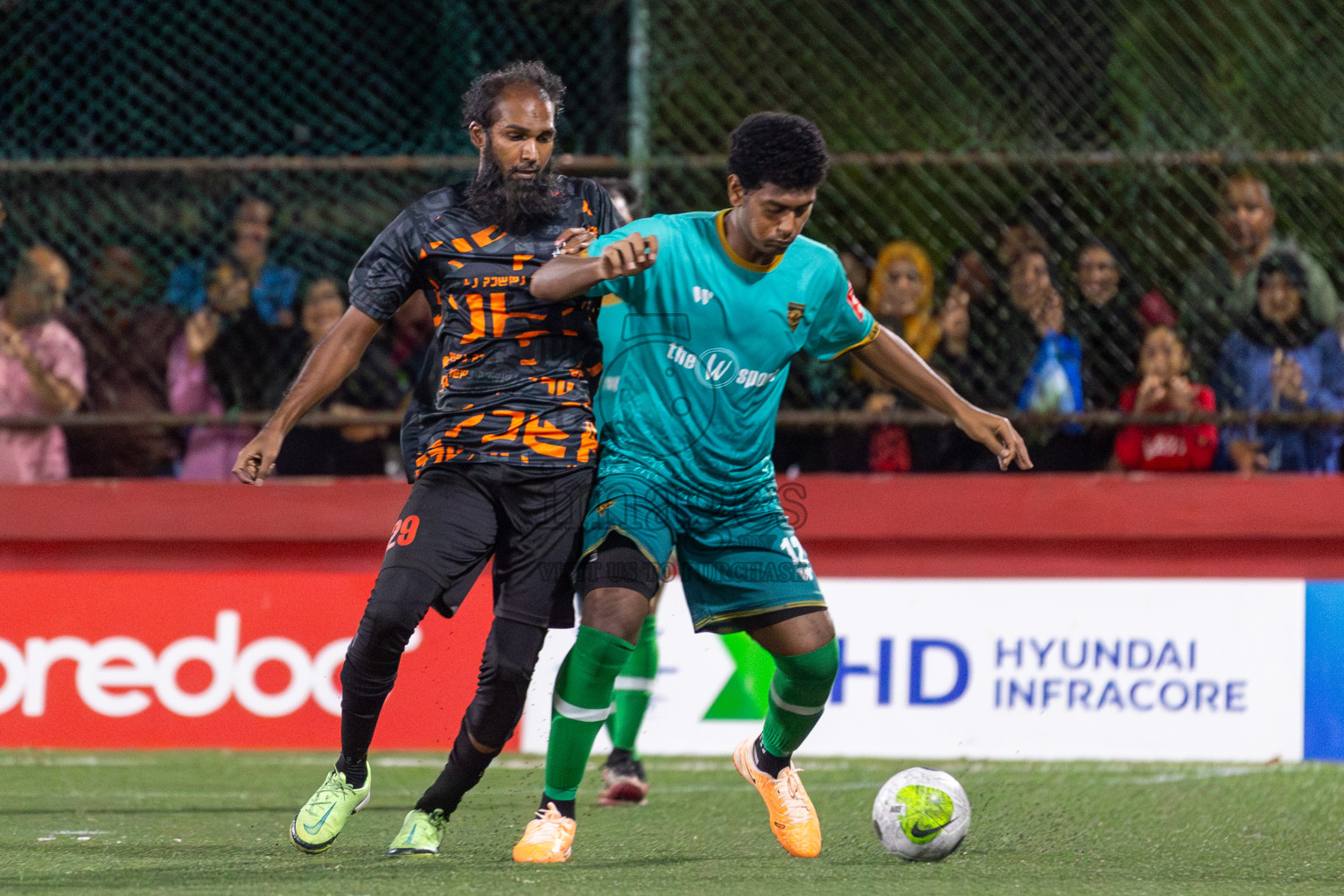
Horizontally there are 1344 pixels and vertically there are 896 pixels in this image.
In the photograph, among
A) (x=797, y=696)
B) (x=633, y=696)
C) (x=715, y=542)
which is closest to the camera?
(x=715, y=542)

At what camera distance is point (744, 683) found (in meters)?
6.70

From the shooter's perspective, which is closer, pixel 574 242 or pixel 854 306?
pixel 574 242

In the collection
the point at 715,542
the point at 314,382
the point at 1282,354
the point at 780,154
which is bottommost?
the point at 715,542

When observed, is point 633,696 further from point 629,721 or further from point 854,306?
point 854,306

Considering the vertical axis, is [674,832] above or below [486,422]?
below

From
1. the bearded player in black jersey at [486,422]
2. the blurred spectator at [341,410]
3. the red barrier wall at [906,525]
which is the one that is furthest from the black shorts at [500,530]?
the blurred spectator at [341,410]

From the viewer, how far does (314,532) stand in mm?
6988

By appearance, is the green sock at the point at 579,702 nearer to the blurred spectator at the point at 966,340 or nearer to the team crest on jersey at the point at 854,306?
the team crest on jersey at the point at 854,306

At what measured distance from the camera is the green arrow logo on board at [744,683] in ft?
21.9

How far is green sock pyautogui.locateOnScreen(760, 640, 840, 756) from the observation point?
411cm

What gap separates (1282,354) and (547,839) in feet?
14.1

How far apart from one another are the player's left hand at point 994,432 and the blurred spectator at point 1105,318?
2.70 m

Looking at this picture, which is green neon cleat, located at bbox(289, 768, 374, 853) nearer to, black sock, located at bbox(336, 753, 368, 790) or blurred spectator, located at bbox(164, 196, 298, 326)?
black sock, located at bbox(336, 753, 368, 790)

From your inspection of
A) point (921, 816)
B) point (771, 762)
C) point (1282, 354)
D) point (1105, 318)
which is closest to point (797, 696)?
point (771, 762)
